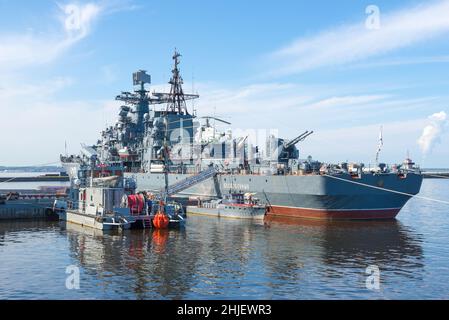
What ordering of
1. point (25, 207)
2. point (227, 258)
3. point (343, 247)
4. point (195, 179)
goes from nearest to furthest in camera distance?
point (227, 258)
point (343, 247)
point (25, 207)
point (195, 179)

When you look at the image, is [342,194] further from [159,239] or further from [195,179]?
[195,179]

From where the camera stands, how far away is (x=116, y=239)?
35531mm

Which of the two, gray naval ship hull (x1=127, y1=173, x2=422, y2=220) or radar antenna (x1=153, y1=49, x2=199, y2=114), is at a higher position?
radar antenna (x1=153, y1=49, x2=199, y2=114)

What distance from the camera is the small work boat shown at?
47406 millimetres

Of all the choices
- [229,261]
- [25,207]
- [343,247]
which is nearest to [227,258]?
[229,261]

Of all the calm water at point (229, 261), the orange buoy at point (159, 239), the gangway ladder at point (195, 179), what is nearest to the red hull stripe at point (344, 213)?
the calm water at point (229, 261)

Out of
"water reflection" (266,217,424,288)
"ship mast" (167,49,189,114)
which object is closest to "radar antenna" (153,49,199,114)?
"ship mast" (167,49,189,114)

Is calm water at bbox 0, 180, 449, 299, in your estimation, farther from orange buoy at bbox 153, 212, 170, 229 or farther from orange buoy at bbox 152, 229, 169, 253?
orange buoy at bbox 153, 212, 170, 229

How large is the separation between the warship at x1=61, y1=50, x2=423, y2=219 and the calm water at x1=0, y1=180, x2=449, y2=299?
A: 152 inches

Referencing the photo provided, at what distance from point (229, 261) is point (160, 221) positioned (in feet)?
43.9

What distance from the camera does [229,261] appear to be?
2805 cm

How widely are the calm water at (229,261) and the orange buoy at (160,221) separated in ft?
3.56

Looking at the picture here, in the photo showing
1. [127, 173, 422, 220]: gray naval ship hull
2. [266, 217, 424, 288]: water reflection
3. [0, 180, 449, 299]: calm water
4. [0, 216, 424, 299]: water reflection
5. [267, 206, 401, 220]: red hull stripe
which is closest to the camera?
[0, 180, 449, 299]: calm water
